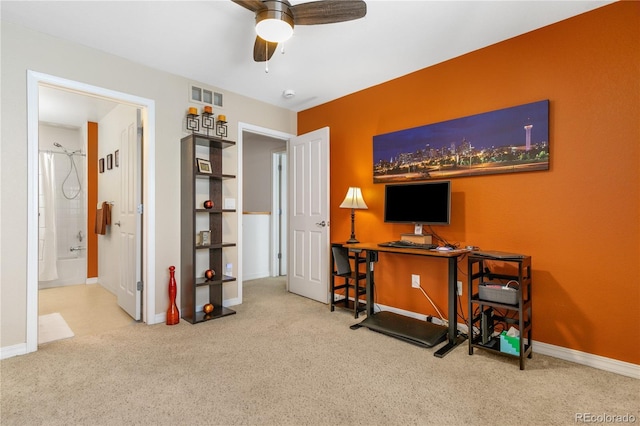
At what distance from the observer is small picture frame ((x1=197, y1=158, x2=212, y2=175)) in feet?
Result: 10.8

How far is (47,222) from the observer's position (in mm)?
4797

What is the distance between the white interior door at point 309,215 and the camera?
3.73 metres

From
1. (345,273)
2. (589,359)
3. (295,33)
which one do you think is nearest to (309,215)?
(345,273)

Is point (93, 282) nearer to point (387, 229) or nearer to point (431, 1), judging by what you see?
point (387, 229)

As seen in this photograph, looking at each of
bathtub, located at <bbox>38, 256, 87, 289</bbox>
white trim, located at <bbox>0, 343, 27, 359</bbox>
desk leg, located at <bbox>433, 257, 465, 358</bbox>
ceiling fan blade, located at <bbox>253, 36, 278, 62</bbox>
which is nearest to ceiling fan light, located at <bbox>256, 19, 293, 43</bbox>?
ceiling fan blade, located at <bbox>253, 36, 278, 62</bbox>

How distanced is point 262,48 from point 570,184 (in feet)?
7.96

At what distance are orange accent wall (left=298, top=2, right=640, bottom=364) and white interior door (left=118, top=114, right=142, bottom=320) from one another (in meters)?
2.86

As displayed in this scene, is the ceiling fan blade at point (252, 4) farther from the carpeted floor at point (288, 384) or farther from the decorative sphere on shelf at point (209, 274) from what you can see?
the decorative sphere on shelf at point (209, 274)

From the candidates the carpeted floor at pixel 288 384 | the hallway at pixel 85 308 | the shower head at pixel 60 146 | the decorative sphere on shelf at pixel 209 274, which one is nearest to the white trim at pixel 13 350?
the carpeted floor at pixel 288 384

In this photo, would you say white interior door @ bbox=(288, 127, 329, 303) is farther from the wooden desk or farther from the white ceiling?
the white ceiling

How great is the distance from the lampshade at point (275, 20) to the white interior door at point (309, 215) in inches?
67.1

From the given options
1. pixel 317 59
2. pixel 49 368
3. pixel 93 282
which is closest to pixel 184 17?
pixel 317 59

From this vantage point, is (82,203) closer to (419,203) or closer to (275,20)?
(275,20)

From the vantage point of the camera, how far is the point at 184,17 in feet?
7.59
